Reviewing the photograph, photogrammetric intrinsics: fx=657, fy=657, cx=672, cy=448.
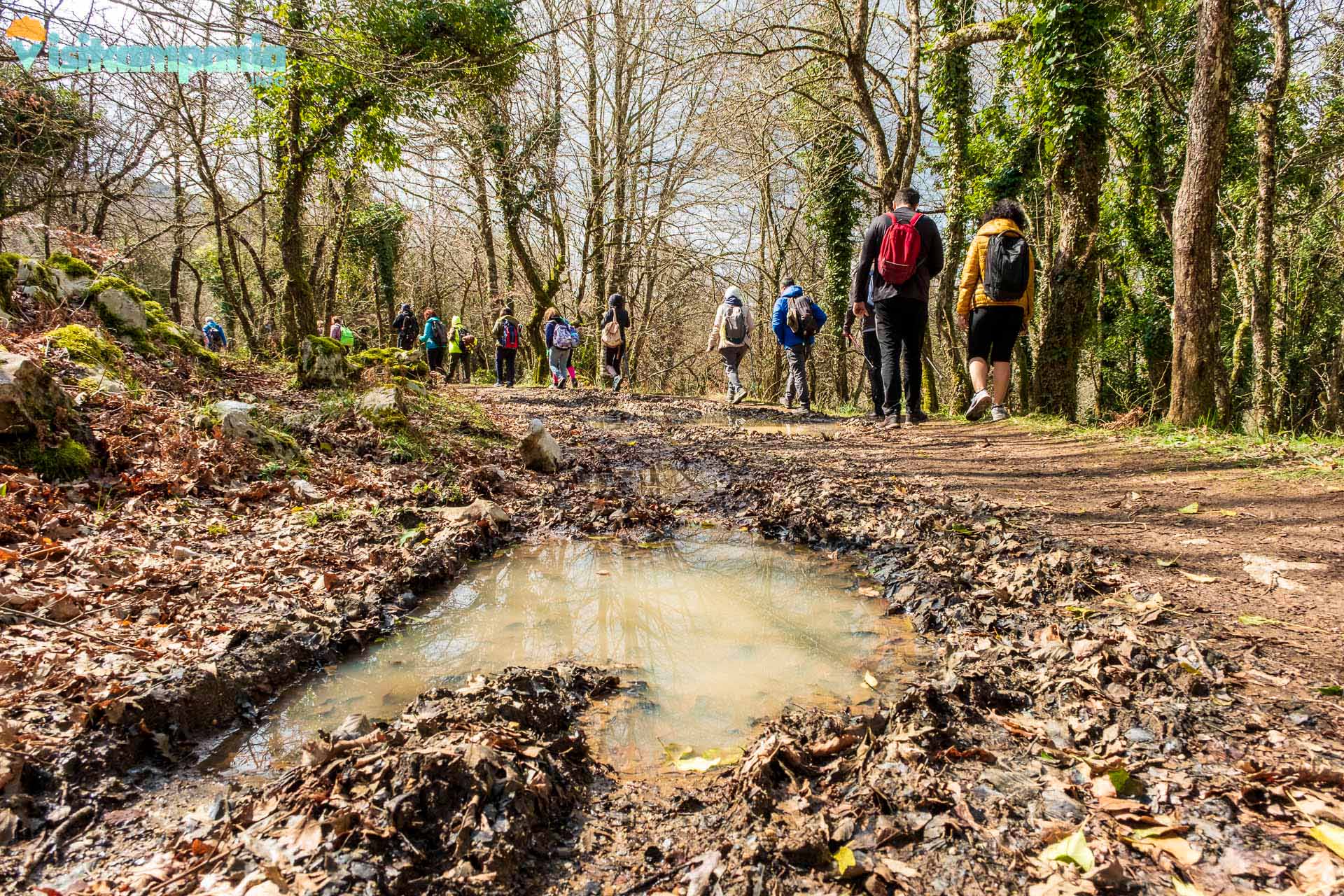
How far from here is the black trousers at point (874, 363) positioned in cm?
845

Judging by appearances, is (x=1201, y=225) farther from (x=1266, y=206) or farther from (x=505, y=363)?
(x=505, y=363)

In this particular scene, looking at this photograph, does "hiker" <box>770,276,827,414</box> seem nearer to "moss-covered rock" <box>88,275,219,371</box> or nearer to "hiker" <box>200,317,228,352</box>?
"moss-covered rock" <box>88,275,219,371</box>

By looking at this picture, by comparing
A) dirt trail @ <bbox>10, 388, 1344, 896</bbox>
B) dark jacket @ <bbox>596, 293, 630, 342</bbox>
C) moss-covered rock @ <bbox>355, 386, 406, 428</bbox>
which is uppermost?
dark jacket @ <bbox>596, 293, 630, 342</bbox>

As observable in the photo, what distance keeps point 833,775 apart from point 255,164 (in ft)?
67.4

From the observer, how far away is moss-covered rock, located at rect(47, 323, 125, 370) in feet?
16.9

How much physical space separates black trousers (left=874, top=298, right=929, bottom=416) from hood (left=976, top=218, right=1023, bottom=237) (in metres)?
0.92

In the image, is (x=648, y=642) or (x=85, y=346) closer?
(x=648, y=642)

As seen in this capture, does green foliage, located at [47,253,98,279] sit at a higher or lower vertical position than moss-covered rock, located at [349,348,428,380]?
higher

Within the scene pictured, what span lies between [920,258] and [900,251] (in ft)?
0.80

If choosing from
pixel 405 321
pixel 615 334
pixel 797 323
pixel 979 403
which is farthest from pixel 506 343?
pixel 979 403

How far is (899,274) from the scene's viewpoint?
6586 millimetres

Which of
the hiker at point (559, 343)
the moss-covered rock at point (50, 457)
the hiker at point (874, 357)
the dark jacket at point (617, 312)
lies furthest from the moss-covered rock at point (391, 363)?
the hiker at point (874, 357)

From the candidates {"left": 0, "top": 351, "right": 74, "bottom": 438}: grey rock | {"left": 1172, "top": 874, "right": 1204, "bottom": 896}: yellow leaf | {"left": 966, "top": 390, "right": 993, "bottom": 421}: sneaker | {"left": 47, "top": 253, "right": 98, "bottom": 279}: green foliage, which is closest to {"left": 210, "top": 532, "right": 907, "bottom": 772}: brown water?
{"left": 1172, "top": 874, "right": 1204, "bottom": 896}: yellow leaf

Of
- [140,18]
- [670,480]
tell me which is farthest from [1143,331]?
[140,18]
